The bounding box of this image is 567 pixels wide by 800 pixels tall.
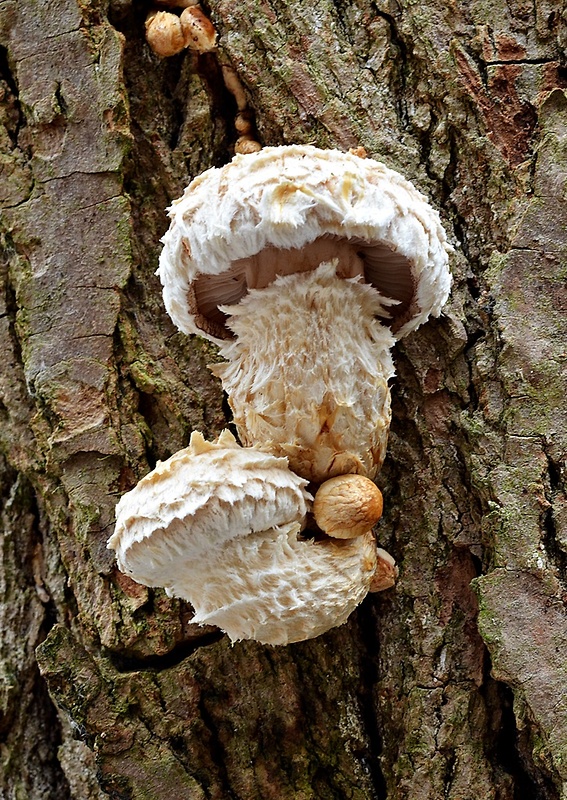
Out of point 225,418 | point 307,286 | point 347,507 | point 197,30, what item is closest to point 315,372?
point 307,286

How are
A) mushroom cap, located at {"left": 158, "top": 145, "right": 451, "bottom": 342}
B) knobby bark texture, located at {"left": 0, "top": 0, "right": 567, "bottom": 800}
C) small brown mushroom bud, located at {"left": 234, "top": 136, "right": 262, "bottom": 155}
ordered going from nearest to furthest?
1. mushroom cap, located at {"left": 158, "top": 145, "right": 451, "bottom": 342}
2. knobby bark texture, located at {"left": 0, "top": 0, "right": 567, "bottom": 800}
3. small brown mushroom bud, located at {"left": 234, "top": 136, "right": 262, "bottom": 155}

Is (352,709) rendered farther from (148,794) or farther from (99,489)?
(99,489)

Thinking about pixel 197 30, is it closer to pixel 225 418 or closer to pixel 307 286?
pixel 307 286

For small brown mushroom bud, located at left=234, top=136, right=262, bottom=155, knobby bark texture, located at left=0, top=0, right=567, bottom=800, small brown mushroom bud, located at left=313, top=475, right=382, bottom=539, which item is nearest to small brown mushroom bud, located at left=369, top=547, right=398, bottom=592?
knobby bark texture, located at left=0, top=0, right=567, bottom=800

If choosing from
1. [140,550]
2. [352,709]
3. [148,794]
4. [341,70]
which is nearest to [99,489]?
[140,550]

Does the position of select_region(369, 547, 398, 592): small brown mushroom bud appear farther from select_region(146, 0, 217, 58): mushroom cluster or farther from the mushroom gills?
select_region(146, 0, 217, 58): mushroom cluster
